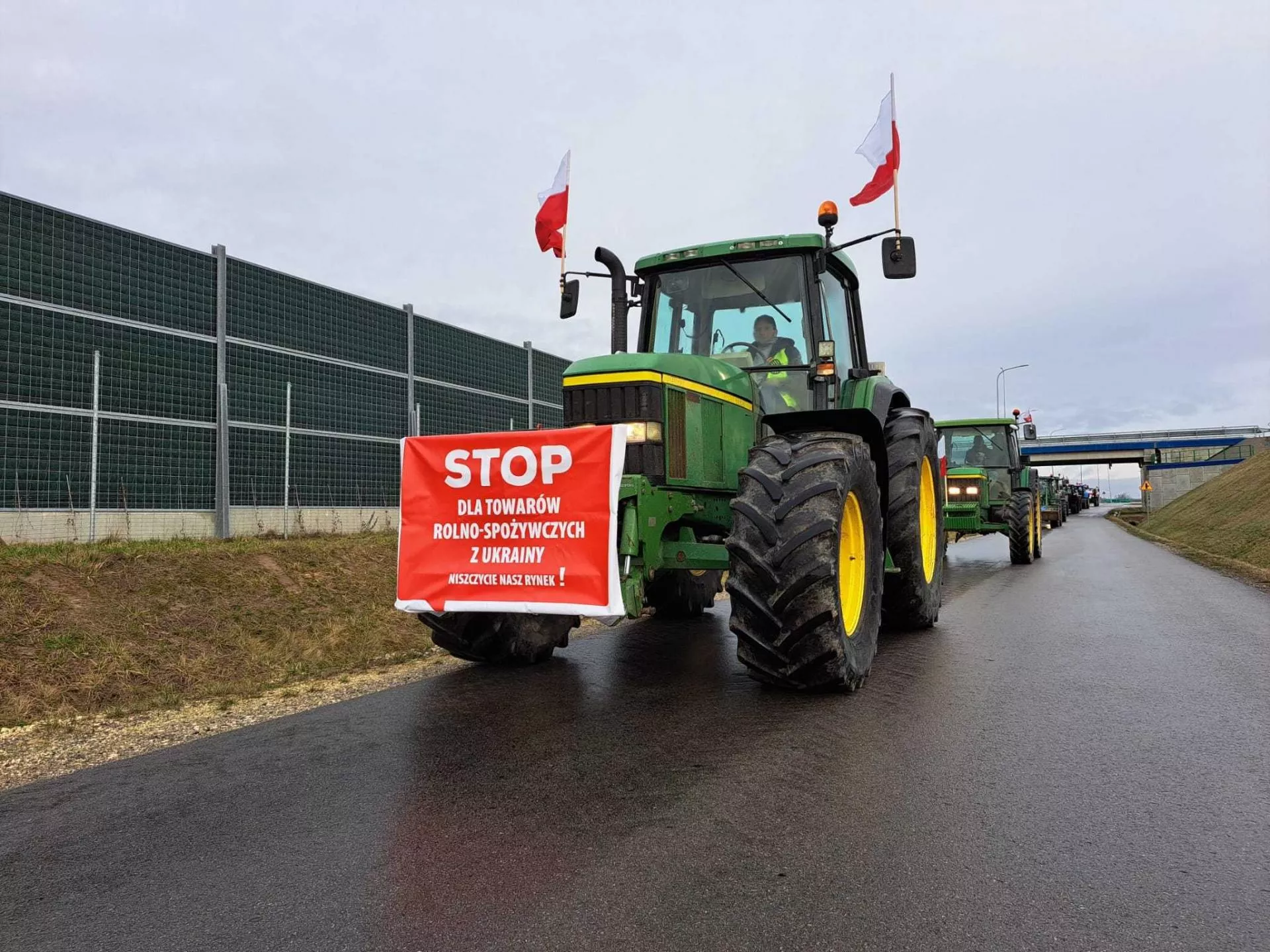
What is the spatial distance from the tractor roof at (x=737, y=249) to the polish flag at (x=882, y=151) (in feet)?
5.24

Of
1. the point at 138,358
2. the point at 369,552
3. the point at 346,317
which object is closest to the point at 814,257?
the point at 369,552

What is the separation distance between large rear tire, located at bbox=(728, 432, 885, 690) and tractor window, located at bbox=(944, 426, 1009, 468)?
13453 millimetres

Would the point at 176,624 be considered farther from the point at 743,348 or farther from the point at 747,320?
the point at 747,320

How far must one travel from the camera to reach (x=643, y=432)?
4992mm

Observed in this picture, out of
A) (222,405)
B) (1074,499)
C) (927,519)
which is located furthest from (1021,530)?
(1074,499)

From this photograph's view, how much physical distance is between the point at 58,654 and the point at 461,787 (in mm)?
4158

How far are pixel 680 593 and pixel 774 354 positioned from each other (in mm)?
2702

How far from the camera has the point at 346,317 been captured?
13.5 metres

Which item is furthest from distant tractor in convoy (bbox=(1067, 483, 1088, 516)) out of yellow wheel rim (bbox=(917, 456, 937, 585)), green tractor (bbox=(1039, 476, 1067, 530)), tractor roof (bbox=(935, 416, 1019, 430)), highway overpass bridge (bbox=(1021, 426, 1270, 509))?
yellow wheel rim (bbox=(917, 456, 937, 585))

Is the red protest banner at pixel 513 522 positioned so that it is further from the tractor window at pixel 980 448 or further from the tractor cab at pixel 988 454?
the tractor window at pixel 980 448

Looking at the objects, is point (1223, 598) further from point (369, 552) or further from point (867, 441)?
point (369, 552)

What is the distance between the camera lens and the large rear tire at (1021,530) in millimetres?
14625

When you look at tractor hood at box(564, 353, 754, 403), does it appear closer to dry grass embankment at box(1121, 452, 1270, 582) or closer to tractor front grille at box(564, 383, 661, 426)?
tractor front grille at box(564, 383, 661, 426)

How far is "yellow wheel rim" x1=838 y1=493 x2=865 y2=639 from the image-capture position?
515cm
